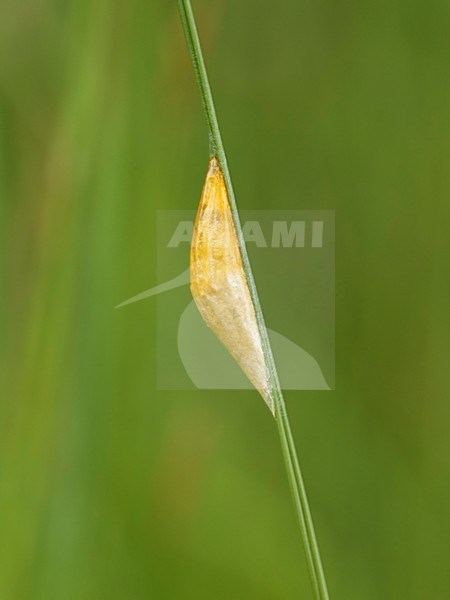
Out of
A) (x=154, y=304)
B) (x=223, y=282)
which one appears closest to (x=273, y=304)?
(x=154, y=304)

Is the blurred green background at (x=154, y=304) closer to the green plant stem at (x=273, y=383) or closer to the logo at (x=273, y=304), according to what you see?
the logo at (x=273, y=304)

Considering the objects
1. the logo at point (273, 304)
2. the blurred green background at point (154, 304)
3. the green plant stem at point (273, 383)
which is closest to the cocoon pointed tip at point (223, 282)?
the green plant stem at point (273, 383)

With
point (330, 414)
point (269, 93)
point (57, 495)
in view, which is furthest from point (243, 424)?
point (269, 93)

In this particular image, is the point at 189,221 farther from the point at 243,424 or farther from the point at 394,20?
the point at 394,20

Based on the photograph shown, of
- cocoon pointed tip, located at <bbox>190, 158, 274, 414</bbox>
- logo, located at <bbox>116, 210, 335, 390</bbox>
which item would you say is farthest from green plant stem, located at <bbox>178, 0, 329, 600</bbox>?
logo, located at <bbox>116, 210, 335, 390</bbox>

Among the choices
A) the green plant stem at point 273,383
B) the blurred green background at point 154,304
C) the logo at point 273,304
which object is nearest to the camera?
the green plant stem at point 273,383

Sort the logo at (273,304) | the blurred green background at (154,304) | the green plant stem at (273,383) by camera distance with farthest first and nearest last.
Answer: the logo at (273,304) → the blurred green background at (154,304) → the green plant stem at (273,383)

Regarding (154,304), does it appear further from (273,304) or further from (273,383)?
(273,383)
